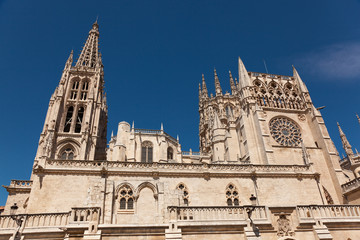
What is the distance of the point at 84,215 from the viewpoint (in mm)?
10547

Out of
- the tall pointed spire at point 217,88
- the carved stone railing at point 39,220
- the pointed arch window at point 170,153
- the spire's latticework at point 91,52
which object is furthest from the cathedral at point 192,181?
the tall pointed spire at point 217,88

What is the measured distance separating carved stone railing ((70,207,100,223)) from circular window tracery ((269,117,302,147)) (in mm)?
24882

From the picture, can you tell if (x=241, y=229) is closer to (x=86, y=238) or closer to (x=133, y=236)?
(x=133, y=236)

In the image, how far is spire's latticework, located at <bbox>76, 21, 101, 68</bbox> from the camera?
43.2m

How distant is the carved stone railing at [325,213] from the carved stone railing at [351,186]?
11.9 meters

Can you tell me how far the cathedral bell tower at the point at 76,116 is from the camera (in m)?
30.7

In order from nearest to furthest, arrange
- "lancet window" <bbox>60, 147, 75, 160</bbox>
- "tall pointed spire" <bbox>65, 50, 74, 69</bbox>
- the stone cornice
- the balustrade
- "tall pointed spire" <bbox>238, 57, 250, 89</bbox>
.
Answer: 1. the balustrade
2. the stone cornice
3. "lancet window" <bbox>60, 147, 75, 160</bbox>
4. "tall pointed spire" <bbox>238, 57, 250, 89</bbox>
5. "tall pointed spire" <bbox>65, 50, 74, 69</bbox>

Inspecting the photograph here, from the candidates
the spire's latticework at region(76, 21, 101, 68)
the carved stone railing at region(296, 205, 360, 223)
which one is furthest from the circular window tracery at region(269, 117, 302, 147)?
the spire's latticework at region(76, 21, 101, 68)

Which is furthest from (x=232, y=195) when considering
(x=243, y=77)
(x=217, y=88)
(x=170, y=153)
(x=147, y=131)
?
(x=217, y=88)

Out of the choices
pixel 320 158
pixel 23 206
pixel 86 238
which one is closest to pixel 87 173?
pixel 86 238

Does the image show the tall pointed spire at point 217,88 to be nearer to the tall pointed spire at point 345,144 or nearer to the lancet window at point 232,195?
the tall pointed spire at point 345,144

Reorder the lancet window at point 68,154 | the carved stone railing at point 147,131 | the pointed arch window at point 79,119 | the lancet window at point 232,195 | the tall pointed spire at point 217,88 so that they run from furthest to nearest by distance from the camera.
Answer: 1. the tall pointed spire at point 217,88
2. the carved stone railing at point 147,131
3. the pointed arch window at point 79,119
4. the lancet window at point 68,154
5. the lancet window at point 232,195

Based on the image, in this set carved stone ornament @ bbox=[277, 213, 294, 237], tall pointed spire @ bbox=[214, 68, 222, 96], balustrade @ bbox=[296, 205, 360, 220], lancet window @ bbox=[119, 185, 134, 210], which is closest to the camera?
carved stone ornament @ bbox=[277, 213, 294, 237]

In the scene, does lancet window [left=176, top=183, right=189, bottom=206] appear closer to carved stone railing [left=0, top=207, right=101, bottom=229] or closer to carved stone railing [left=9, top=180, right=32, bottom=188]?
carved stone railing [left=0, top=207, right=101, bottom=229]
